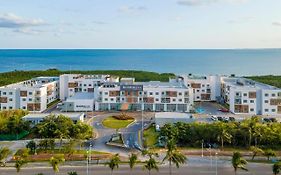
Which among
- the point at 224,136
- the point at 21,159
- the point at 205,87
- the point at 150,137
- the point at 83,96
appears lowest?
the point at 150,137

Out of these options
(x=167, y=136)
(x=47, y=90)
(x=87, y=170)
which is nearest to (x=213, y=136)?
(x=167, y=136)

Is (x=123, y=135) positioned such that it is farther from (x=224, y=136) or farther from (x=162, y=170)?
(x=162, y=170)

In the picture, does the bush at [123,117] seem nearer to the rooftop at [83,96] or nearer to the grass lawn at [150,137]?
the grass lawn at [150,137]

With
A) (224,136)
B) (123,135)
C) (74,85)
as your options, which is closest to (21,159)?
(123,135)

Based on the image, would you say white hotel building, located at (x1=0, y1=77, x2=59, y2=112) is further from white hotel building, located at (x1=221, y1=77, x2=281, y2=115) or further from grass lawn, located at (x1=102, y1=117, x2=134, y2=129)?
white hotel building, located at (x1=221, y1=77, x2=281, y2=115)

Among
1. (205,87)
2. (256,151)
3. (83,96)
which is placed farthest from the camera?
(205,87)

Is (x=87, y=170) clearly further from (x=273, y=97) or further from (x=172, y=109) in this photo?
(x=273, y=97)
